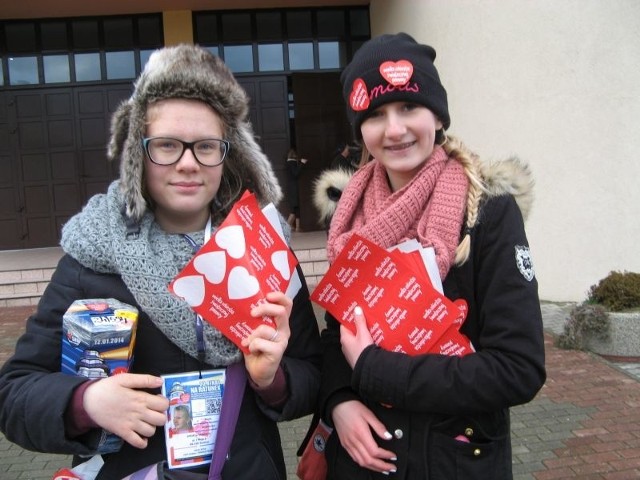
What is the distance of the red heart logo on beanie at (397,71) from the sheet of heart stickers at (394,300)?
50 cm

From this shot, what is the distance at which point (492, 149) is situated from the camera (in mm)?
7477

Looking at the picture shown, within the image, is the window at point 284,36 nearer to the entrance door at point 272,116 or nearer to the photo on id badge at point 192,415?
the entrance door at point 272,116

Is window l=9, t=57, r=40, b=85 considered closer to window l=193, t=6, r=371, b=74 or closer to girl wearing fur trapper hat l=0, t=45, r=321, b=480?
window l=193, t=6, r=371, b=74

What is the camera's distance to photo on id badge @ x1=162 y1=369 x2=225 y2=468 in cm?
147

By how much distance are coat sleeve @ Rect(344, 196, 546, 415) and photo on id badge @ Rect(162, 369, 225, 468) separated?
0.40 metres

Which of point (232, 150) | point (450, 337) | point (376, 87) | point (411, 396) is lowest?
point (411, 396)

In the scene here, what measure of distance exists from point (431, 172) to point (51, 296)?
1.14 m

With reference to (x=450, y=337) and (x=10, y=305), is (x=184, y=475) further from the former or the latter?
(x=10, y=305)

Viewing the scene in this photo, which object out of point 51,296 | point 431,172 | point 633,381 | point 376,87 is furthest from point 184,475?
point 633,381

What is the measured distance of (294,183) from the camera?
36.9 feet

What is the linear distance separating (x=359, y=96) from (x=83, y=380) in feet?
3.67

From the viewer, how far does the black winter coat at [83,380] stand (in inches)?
53.8

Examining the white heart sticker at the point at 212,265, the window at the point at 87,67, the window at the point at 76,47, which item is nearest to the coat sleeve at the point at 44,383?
the white heart sticker at the point at 212,265

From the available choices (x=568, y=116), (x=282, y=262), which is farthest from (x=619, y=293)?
(x=282, y=262)
